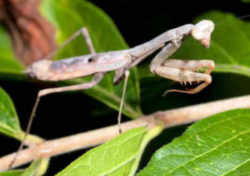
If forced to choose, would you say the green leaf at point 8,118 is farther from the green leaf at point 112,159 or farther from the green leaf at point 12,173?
the green leaf at point 112,159

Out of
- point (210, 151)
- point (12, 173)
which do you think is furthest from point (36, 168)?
point (210, 151)

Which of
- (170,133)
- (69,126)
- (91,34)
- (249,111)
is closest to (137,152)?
(249,111)

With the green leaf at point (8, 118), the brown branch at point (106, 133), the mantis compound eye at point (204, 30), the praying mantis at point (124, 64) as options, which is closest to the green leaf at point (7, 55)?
the praying mantis at point (124, 64)

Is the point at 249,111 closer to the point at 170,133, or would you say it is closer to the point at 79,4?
the point at 170,133

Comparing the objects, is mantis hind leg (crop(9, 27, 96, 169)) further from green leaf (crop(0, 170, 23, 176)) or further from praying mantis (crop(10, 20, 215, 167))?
green leaf (crop(0, 170, 23, 176))

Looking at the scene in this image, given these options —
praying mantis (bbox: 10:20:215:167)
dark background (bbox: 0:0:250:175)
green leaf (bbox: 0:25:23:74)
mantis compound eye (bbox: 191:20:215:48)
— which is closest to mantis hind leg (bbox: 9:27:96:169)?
praying mantis (bbox: 10:20:215:167)
